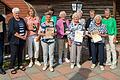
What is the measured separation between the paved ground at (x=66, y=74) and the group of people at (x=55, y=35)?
180mm

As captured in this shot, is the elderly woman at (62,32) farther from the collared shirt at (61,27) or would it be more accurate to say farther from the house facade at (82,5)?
the house facade at (82,5)

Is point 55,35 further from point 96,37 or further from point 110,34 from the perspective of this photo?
point 110,34

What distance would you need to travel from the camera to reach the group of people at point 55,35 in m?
6.60

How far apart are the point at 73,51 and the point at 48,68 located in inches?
37.2

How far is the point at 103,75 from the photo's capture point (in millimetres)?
6551

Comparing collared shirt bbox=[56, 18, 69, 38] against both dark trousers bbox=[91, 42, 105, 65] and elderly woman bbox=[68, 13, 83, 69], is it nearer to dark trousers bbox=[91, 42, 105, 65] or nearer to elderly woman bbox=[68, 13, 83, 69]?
elderly woman bbox=[68, 13, 83, 69]

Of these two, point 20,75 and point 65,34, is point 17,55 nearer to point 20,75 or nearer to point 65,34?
point 20,75

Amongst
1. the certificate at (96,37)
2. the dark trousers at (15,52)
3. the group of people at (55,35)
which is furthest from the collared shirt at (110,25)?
the dark trousers at (15,52)

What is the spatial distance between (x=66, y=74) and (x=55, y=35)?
1246 millimetres

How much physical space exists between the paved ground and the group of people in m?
0.18

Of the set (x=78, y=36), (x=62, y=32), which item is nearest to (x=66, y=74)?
(x=78, y=36)

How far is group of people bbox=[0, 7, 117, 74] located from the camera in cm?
660

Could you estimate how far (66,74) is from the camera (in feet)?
21.7

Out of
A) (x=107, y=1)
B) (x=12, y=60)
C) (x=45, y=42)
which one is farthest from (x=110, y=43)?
(x=107, y=1)
